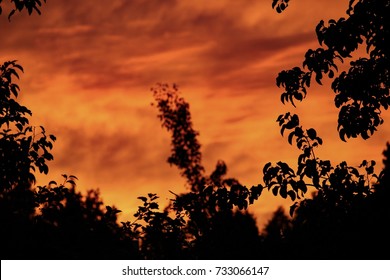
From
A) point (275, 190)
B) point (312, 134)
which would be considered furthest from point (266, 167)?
point (312, 134)

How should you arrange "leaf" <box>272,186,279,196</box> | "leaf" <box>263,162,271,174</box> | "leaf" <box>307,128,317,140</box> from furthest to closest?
"leaf" <box>307,128,317,140</box> → "leaf" <box>263,162,271,174</box> → "leaf" <box>272,186,279,196</box>

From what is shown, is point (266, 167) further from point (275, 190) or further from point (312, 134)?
point (312, 134)

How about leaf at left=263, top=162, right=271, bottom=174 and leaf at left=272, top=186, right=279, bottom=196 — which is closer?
leaf at left=272, top=186, right=279, bottom=196

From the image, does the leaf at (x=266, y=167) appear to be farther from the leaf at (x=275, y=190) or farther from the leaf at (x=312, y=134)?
the leaf at (x=312, y=134)

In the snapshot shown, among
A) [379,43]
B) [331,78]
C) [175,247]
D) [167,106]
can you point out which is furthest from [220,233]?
[167,106]

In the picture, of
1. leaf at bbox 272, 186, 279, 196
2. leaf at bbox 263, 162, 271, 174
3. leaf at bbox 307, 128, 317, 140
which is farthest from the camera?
leaf at bbox 307, 128, 317, 140

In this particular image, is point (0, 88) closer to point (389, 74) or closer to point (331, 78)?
point (331, 78)

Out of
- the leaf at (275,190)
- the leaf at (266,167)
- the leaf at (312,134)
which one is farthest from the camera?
the leaf at (312,134)

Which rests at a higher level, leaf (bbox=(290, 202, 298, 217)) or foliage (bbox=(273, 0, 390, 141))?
foliage (bbox=(273, 0, 390, 141))

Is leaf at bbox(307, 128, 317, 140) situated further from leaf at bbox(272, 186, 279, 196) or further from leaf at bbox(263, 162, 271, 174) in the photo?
leaf at bbox(272, 186, 279, 196)

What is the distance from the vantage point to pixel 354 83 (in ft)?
41.0

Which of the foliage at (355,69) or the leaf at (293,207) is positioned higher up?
the foliage at (355,69)

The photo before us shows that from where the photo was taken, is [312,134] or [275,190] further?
[312,134]

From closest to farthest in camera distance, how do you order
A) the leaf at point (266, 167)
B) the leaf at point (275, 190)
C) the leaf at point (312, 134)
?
the leaf at point (275, 190) < the leaf at point (266, 167) < the leaf at point (312, 134)
